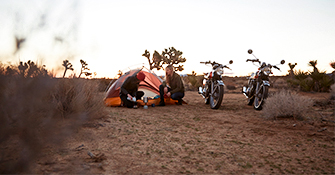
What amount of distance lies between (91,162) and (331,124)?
496cm

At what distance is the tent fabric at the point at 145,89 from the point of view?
25.4 feet

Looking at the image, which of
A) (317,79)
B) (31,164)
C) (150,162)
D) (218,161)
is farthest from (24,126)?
(317,79)

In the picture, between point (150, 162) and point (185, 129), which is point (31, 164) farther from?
point (185, 129)

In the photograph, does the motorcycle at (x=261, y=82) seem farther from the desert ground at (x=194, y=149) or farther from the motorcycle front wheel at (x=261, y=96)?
the desert ground at (x=194, y=149)

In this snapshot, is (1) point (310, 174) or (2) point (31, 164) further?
(1) point (310, 174)

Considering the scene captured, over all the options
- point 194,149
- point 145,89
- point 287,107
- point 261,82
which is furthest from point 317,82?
point 194,149

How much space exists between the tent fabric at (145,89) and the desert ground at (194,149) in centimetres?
284

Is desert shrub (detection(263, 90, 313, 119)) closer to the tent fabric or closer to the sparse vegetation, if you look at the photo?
the tent fabric

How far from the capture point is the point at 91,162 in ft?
8.57

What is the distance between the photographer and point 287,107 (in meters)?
5.33

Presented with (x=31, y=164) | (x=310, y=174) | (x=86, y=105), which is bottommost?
(x=310, y=174)

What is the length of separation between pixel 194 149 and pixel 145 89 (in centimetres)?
597

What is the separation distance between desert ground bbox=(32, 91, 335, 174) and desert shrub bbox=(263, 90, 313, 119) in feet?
0.97

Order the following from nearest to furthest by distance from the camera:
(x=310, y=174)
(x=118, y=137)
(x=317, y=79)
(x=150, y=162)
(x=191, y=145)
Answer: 1. (x=310, y=174)
2. (x=150, y=162)
3. (x=191, y=145)
4. (x=118, y=137)
5. (x=317, y=79)
